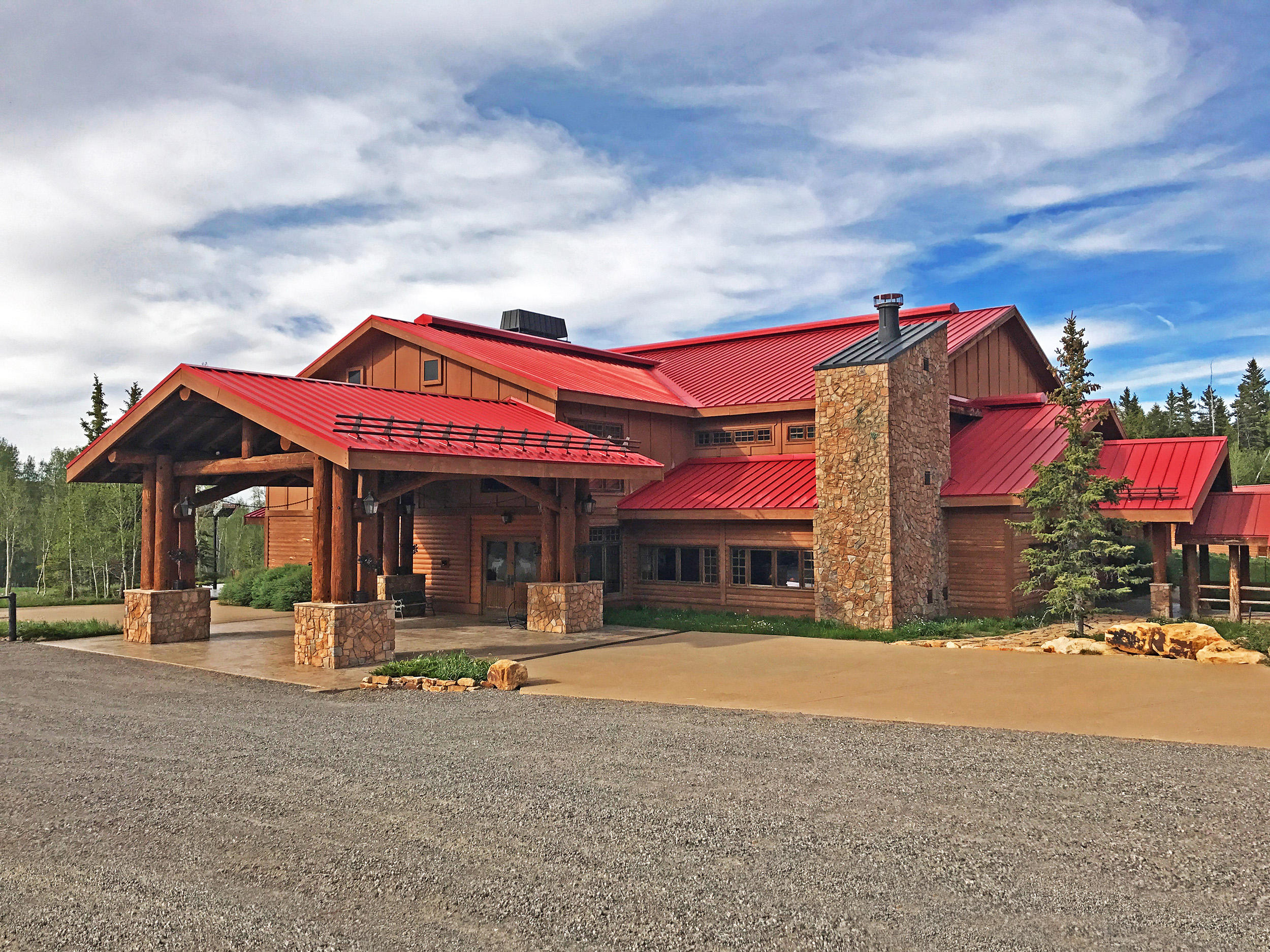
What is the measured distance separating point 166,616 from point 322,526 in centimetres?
562

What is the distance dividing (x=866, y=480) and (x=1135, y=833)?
13503mm

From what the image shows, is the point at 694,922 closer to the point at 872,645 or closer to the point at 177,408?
the point at 872,645

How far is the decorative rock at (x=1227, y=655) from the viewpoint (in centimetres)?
1511

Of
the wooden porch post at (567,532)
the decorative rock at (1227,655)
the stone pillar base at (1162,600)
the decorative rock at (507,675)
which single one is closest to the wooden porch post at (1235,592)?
the stone pillar base at (1162,600)

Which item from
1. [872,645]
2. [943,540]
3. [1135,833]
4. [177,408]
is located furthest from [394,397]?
[1135,833]

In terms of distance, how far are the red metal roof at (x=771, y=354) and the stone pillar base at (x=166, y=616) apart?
13.4m

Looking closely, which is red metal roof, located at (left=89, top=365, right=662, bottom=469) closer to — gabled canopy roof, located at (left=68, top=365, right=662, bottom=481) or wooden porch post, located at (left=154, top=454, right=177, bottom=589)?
gabled canopy roof, located at (left=68, top=365, right=662, bottom=481)

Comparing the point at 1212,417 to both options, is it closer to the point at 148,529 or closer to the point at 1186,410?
the point at 1186,410

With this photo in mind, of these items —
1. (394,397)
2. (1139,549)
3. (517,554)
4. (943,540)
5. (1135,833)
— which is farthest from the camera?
(1139,549)

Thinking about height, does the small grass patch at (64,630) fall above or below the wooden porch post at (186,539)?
below

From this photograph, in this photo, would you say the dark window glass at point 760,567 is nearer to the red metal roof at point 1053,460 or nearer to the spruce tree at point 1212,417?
the red metal roof at point 1053,460

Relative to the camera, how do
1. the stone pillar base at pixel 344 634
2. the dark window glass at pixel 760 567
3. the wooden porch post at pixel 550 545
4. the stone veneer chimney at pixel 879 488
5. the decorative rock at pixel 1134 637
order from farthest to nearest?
the dark window glass at pixel 760 567 → the wooden porch post at pixel 550 545 → the stone veneer chimney at pixel 879 488 → the decorative rock at pixel 1134 637 → the stone pillar base at pixel 344 634

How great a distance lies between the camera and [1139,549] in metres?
30.7

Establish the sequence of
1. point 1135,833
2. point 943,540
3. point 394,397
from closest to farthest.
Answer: point 1135,833
point 394,397
point 943,540
